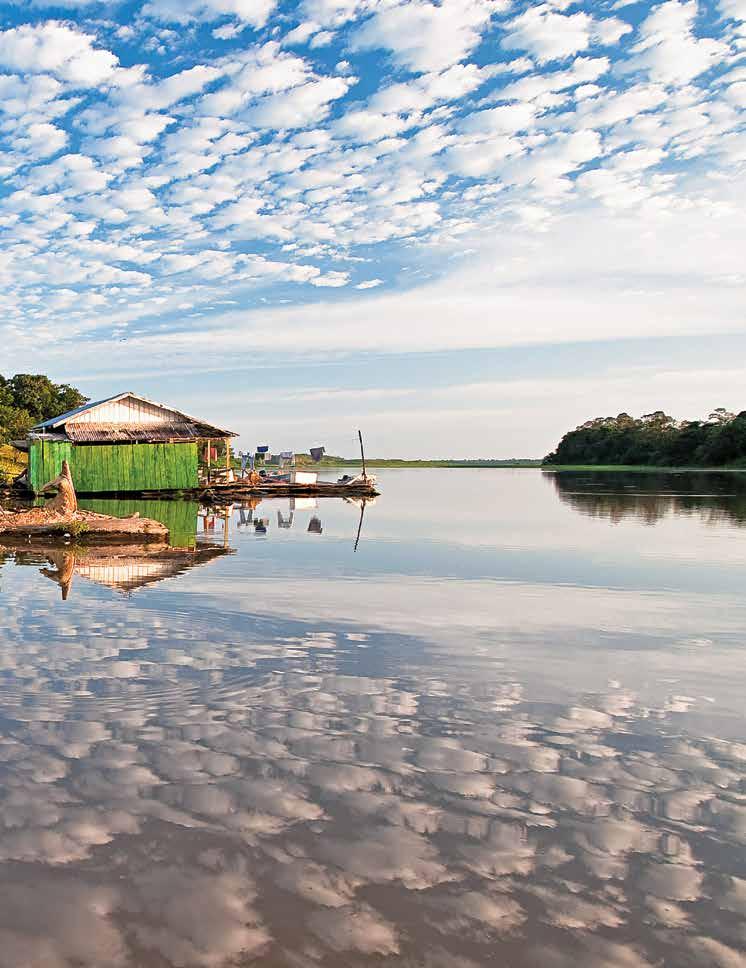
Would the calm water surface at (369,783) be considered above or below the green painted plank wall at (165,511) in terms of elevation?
below

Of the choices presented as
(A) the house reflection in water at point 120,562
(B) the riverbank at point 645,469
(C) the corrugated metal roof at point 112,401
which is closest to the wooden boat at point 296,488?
(C) the corrugated metal roof at point 112,401

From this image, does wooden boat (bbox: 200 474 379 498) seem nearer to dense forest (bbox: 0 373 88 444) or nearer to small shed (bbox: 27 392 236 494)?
small shed (bbox: 27 392 236 494)

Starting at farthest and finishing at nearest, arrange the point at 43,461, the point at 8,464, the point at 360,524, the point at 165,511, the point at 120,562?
1. the point at 8,464
2. the point at 43,461
3. the point at 165,511
4. the point at 360,524
5. the point at 120,562

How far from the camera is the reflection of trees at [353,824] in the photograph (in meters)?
3.17

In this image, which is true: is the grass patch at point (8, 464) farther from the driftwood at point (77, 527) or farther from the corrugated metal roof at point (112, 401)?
the driftwood at point (77, 527)

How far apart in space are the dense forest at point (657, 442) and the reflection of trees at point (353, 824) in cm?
9080

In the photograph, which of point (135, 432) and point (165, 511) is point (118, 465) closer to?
point (135, 432)

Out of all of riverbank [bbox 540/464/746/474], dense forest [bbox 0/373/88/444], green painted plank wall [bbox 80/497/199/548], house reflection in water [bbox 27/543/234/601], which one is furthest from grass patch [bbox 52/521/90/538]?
riverbank [bbox 540/464/746/474]

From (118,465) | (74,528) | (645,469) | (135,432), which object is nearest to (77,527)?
(74,528)

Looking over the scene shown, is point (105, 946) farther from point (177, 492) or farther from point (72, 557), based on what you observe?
point (177, 492)

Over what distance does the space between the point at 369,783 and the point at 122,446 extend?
101ft

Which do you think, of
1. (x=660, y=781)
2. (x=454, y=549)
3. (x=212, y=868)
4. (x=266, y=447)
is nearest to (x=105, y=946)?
(x=212, y=868)

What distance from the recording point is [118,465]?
33.3 metres

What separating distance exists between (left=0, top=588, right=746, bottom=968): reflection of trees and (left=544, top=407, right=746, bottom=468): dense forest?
90800mm
